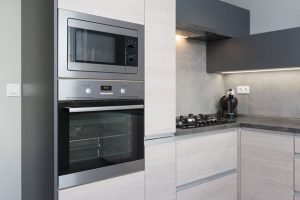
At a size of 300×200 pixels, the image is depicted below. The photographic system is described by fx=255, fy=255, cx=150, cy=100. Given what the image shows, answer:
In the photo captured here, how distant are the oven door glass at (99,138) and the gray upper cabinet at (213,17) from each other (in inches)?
41.5

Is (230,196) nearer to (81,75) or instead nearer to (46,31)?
(81,75)

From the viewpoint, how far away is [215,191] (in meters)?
2.29

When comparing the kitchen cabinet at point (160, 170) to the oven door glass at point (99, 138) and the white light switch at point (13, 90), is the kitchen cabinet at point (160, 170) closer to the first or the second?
the oven door glass at point (99, 138)

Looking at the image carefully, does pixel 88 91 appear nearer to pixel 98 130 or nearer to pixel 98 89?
pixel 98 89

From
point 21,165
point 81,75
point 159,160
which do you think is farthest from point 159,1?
point 21,165

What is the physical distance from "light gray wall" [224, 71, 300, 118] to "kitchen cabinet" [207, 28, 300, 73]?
368 mm

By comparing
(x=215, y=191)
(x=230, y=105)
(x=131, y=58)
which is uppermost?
(x=131, y=58)

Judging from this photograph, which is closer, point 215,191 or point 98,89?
point 98,89

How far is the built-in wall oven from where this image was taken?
139cm

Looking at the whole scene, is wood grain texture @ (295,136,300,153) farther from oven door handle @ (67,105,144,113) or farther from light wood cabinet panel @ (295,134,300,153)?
oven door handle @ (67,105,144,113)

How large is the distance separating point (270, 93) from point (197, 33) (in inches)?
42.7

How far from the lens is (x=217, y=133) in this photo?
2.28 meters

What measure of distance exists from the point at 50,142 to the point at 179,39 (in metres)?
1.89

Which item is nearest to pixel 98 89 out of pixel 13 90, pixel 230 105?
pixel 13 90
